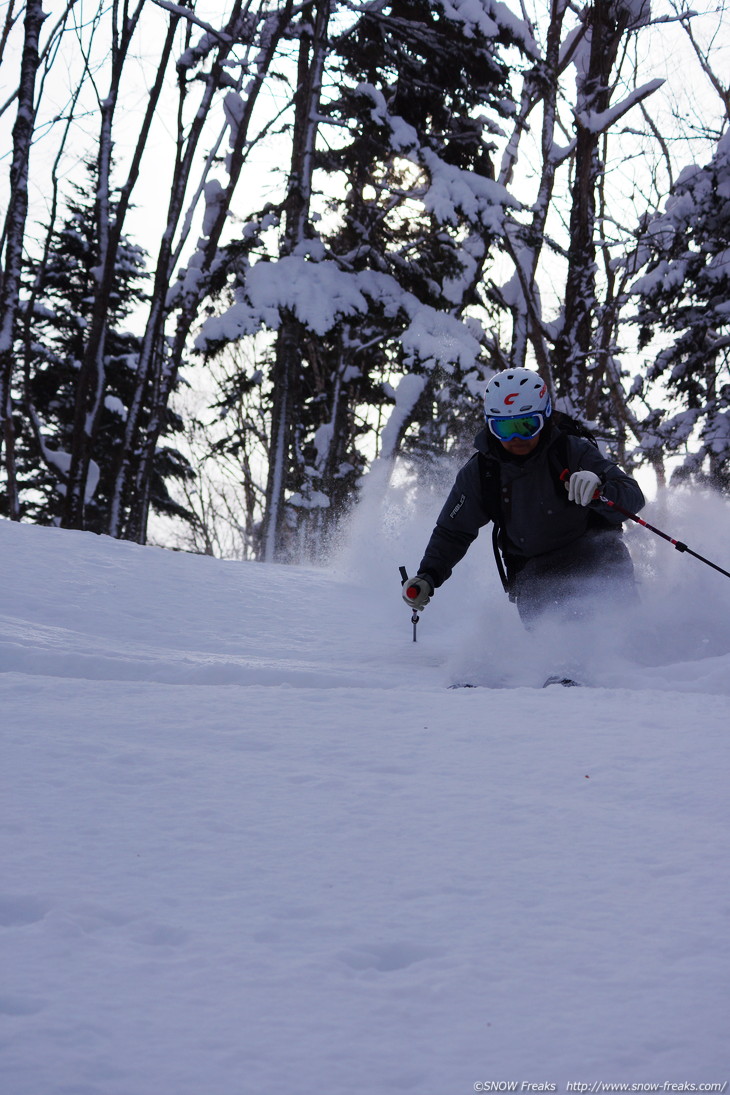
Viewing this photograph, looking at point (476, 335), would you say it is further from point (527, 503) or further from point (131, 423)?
point (527, 503)

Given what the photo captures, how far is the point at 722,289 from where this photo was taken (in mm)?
13430

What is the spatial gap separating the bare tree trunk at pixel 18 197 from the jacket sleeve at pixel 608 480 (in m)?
6.94

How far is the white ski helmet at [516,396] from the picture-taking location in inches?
188

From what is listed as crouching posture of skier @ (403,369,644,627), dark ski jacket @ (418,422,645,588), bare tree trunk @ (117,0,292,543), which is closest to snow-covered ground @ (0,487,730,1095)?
crouching posture of skier @ (403,369,644,627)

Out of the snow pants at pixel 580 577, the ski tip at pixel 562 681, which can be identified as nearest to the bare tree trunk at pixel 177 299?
the snow pants at pixel 580 577

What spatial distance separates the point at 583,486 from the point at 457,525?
0.98 meters

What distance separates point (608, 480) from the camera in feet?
15.7

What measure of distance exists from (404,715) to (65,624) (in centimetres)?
226

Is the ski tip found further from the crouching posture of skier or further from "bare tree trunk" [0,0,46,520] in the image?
"bare tree trunk" [0,0,46,520]

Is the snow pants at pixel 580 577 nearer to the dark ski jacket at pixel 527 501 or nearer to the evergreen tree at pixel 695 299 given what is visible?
the dark ski jacket at pixel 527 501

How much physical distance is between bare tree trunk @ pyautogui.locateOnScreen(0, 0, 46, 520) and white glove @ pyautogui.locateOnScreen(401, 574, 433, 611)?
6.49 m

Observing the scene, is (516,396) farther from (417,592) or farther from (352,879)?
(352,879)

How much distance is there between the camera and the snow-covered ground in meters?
1.37

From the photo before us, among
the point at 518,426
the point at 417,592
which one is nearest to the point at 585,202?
the point at 518,426
